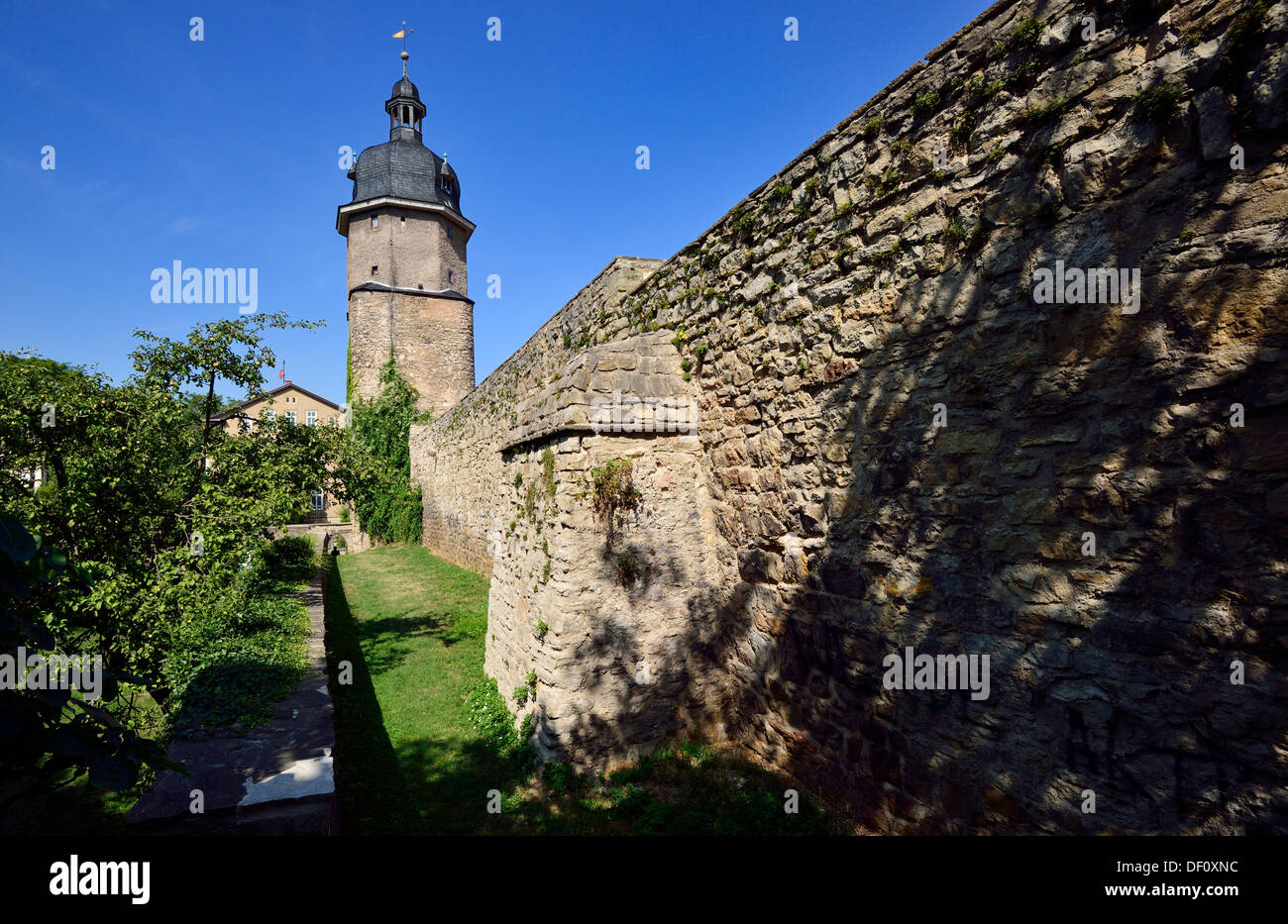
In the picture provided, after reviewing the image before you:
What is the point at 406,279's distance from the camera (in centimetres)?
2595

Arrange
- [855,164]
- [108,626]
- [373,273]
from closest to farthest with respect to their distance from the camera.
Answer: [855,164] < [108,626] < [373,273]

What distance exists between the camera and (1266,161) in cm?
212

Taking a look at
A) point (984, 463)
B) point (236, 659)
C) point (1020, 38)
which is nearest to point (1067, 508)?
point (984, 463)

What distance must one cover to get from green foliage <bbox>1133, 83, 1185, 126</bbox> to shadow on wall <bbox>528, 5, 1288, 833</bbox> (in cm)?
4

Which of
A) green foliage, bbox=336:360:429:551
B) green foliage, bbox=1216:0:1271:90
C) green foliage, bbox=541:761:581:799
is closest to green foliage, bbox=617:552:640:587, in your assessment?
green foliage, bbox=541:761:581:799

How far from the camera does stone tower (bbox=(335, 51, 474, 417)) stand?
25.1m

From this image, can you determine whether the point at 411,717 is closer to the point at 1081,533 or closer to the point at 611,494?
the point at 611,494

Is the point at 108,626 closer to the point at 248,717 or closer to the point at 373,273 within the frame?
the point at 248,717

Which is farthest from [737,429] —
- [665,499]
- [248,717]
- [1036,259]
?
[248,717]

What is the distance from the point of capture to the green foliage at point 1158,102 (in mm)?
2334

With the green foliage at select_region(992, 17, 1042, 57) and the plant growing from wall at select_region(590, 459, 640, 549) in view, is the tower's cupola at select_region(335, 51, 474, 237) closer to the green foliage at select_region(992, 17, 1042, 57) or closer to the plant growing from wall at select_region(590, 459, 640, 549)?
the plant growing from wall at select_region(590, 459, 640, 549)

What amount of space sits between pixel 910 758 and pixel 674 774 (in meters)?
1.98

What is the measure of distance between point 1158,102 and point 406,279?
1092 inches

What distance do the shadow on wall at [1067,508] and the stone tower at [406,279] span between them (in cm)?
2445
